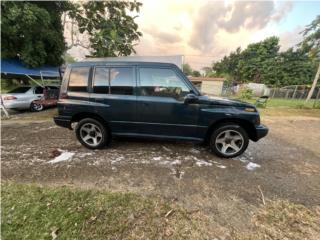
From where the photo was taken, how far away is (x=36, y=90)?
34.3 ft

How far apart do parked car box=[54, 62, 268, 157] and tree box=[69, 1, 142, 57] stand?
429 inches

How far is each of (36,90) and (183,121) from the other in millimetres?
9947

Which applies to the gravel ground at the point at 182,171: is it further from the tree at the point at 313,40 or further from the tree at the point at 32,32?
the tree at the point at 313,40

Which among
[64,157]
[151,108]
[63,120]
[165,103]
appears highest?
[165,103]

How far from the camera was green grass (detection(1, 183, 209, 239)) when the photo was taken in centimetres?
212

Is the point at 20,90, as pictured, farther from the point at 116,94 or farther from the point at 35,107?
the point at 116,94

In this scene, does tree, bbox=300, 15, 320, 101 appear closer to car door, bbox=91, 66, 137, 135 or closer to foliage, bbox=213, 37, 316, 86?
foliage, bbox=213, 37, 316, 86

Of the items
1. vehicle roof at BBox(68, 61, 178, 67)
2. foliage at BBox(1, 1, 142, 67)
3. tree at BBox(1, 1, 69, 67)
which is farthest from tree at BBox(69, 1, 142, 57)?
vehicle roof at BBox(68, 61, 178, 67)

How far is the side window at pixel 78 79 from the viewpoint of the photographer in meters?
4.18

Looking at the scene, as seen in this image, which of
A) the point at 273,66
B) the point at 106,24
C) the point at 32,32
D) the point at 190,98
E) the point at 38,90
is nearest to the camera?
the point at 190,98

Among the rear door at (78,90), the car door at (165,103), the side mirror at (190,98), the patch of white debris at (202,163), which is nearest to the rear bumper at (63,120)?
the rear door at (78,90)

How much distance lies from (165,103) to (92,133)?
6.16 ft

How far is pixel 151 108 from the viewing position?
399cm

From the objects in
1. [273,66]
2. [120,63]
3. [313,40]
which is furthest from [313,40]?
[120,63]
